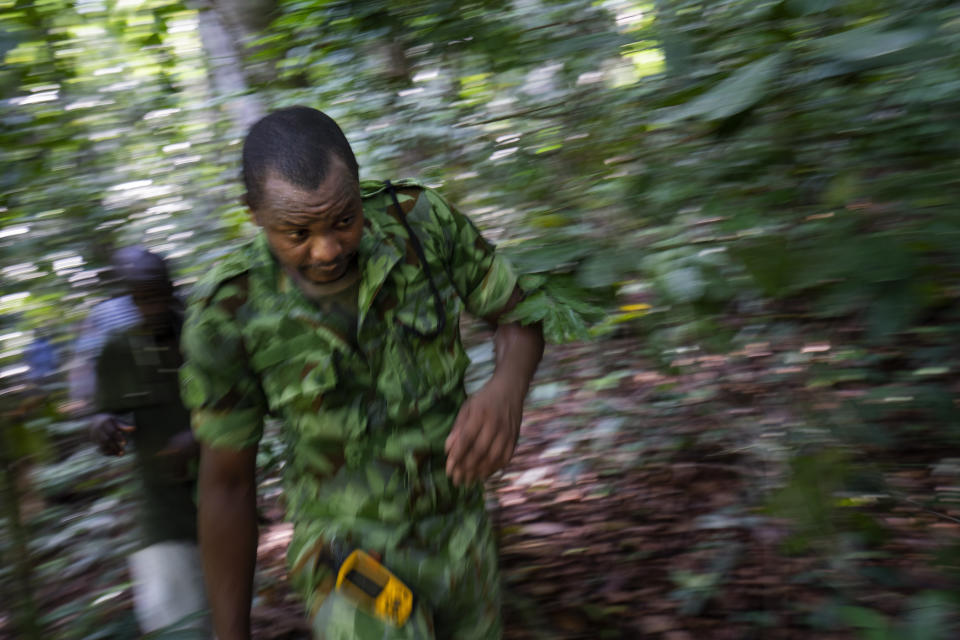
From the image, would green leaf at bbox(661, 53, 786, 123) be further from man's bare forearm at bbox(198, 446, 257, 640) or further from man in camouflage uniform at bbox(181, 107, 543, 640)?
man's bare forearm at bbox(198, 446, 257, 640)

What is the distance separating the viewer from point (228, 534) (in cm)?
181

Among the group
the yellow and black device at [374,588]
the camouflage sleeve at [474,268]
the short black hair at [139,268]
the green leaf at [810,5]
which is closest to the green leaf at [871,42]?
the green leaf at [810,5]

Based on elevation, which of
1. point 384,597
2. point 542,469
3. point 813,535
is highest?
point 384,597

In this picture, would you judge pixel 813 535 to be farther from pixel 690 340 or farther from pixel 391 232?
pixel 391 232

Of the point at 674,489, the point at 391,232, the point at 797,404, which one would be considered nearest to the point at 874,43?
the point at 391,232

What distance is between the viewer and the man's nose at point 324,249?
1.67m

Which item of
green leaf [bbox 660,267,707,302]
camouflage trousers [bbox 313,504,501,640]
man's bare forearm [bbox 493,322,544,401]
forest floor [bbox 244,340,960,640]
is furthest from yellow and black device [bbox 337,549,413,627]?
forest floor [bbox 244,340,960,640]

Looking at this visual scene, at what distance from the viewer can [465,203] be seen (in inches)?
118

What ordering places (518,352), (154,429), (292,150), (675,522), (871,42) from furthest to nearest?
(675,522), (154,429), (518,352), (292,150), (871,42)

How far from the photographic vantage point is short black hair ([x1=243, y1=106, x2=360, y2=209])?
1.67 metres

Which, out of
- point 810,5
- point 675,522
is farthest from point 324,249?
point 675,522

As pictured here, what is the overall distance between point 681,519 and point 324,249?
2.31 metres

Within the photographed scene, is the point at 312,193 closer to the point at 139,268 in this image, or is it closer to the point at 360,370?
the point at 360,370

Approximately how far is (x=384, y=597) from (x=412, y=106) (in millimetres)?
2017
